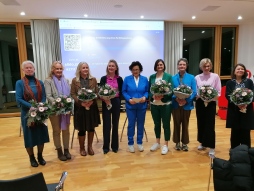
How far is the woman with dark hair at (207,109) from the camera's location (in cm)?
326

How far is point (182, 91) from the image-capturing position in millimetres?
3098

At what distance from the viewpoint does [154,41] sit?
6629mm

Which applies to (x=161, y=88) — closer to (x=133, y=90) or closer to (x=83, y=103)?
(x=133, y=90)

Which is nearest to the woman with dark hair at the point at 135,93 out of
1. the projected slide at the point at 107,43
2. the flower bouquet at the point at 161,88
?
the flower bouquet at the point at 161,88

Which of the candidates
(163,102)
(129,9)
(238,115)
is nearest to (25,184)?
(163,102)

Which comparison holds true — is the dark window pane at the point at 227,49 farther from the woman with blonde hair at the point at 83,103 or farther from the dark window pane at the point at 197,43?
the woman with blonde hair at the point at 83,103

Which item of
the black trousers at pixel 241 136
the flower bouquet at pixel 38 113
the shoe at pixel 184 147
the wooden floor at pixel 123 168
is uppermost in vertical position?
the flower bouquet at pixel 38 113

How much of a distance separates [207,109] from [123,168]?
1.61m

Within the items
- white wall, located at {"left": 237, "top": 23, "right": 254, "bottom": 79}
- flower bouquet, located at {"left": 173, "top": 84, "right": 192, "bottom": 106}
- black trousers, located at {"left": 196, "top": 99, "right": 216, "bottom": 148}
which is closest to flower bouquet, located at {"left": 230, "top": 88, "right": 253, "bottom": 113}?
black trousers, located at {"left": 196, "top": 99, "right": 216, "bottom": 148}

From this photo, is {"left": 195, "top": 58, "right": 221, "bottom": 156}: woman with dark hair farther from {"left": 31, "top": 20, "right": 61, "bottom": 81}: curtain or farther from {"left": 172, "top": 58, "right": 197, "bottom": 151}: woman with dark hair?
{"left": 31, "top": 20, "right": 61, "bottom": 81}: curtain

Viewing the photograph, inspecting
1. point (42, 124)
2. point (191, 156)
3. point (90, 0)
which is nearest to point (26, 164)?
A: point (42, 124)

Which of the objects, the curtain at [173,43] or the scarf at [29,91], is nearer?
the scarf at [29,91]

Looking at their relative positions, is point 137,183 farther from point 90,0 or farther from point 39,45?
point 39,45

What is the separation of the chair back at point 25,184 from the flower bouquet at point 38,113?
1.45 metres
